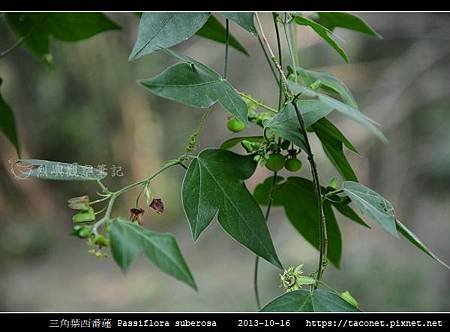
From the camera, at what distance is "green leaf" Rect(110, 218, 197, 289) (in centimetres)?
35

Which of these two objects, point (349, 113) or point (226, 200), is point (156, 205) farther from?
point (349, 113)

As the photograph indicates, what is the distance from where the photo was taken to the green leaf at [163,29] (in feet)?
1.36

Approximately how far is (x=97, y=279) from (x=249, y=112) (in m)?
2.01

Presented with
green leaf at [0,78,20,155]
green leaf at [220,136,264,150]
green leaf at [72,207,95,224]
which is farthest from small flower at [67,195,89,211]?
green leaf at [0,78,20,155]

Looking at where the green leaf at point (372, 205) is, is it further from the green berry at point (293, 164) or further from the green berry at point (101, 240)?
the green berry at point (101, 240)

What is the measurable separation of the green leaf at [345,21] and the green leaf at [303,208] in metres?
0.16

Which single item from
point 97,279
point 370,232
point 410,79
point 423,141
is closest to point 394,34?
point 410,79

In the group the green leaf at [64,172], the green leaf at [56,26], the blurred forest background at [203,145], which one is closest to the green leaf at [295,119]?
the green leaf at [64,172]

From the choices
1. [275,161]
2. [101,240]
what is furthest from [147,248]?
[275,161]

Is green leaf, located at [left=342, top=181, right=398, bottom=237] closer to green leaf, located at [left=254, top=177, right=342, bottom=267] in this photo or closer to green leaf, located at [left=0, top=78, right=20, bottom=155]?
green leaf, located at [left=254, top=177, right=342, bottom=267]

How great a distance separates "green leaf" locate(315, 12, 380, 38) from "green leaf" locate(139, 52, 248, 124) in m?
0.18

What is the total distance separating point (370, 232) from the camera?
2.12 metres

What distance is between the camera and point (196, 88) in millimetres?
418
